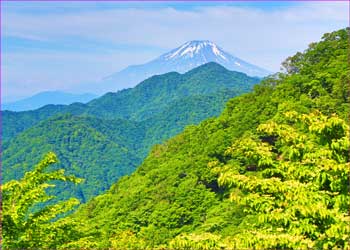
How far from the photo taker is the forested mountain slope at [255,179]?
6352 mm

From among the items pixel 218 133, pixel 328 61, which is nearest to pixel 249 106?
pixel 218 133

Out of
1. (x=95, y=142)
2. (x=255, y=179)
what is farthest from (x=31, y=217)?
(x=95, y=142)

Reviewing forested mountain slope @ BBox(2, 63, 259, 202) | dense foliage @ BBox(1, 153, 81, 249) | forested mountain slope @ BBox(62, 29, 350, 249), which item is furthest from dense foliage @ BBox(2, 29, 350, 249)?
forested mountain slope @ BBox(2, 63, 259, 202)

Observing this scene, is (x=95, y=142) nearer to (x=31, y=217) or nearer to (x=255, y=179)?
(x=31, y=217)

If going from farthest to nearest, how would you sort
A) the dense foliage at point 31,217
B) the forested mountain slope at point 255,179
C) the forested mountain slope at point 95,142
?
1. the forested mountain slope at point 95,142
2. the dense foliage at point 31,217
3. the forested mountain slope at point 255,179

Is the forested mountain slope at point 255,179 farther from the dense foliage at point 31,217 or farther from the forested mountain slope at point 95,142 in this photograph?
the forested mountain slope at point 95,142

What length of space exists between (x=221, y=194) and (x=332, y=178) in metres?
31.0

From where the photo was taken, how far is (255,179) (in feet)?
22.3

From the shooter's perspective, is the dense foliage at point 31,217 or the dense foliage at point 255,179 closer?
the dense foliage at point 255,179

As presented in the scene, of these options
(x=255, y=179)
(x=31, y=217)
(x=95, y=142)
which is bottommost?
(x=95, y=142)

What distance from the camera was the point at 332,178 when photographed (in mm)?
6504

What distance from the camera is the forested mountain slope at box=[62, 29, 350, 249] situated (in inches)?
Result: 250

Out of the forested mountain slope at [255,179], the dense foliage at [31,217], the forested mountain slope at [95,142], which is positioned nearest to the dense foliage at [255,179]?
the forested mountain slope at [255,179]

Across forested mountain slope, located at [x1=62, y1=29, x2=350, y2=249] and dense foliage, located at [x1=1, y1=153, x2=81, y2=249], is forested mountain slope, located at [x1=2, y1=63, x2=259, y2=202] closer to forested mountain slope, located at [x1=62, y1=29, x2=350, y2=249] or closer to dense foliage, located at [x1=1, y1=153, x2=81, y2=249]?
forested mountain slope, located at [x1=62, y1=29, x2=350, y2=249]
